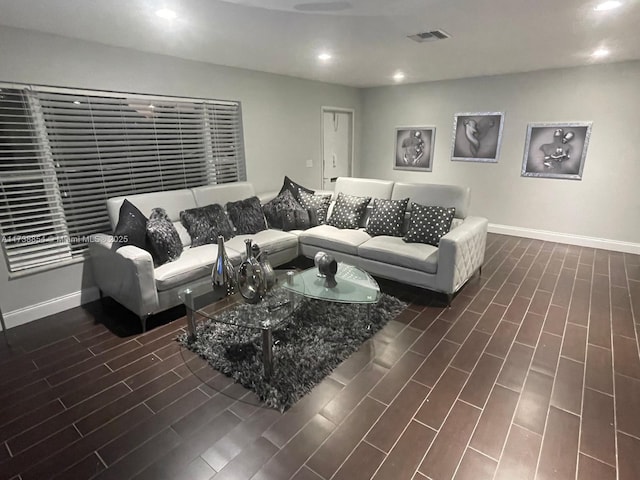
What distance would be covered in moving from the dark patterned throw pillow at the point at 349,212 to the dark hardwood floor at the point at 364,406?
1389mm

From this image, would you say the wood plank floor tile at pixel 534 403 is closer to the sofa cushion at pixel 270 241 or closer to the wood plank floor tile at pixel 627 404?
the wood plank floor tile at pixel 627 404

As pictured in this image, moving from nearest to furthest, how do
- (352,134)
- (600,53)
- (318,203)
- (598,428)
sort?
1. (598,428)
2. (600,53)
3. (318,203)
4. (352,134)

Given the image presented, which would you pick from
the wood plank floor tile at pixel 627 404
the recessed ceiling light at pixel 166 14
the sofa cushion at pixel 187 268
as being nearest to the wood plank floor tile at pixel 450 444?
the wood plank floor tile at pixel 627 404

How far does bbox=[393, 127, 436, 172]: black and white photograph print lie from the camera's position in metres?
5.88

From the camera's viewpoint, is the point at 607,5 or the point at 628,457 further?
the point at 607,5

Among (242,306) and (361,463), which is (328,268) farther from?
(361,463)

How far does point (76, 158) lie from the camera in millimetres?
3121

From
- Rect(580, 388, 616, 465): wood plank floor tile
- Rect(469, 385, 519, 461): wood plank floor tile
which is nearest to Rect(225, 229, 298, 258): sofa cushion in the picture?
Rect(469, 385, 519, 461): wood plank floor tile

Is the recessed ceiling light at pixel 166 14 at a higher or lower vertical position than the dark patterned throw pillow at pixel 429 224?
higher

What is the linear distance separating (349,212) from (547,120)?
310 cm

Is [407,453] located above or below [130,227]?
below

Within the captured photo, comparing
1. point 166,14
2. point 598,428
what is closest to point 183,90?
point 166,14

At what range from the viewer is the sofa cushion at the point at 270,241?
11.7 feet

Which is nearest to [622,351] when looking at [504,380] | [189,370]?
[504,380]
